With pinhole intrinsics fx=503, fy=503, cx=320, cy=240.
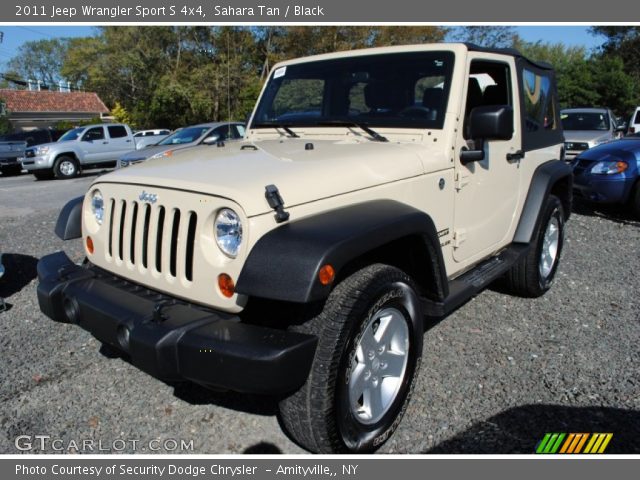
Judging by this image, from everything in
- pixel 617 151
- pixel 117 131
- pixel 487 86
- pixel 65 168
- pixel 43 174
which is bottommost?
pixel 43 174

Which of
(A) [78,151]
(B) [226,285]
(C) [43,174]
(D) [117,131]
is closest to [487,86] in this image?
(B) [226,285]

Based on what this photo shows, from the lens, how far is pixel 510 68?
383 cm

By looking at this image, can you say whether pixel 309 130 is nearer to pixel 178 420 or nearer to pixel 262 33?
pixel 178 420

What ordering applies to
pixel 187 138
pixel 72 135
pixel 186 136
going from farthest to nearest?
pixel 72 135 → pixel 186 136 → pixel 187 138

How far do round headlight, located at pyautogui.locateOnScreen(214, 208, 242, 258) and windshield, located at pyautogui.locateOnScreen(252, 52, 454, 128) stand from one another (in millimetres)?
1469

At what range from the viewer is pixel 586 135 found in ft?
39.1

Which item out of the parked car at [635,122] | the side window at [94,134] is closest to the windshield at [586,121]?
the parked car at [635,122]

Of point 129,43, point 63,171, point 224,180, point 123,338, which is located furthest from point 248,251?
point 129,43

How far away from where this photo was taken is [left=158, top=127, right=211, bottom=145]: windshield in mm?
12219

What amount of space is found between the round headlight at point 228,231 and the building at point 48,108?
49975mm

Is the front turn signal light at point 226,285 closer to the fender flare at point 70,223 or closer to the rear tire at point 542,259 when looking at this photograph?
the fender flare at point 70,223

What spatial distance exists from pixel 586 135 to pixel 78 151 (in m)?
15.0
